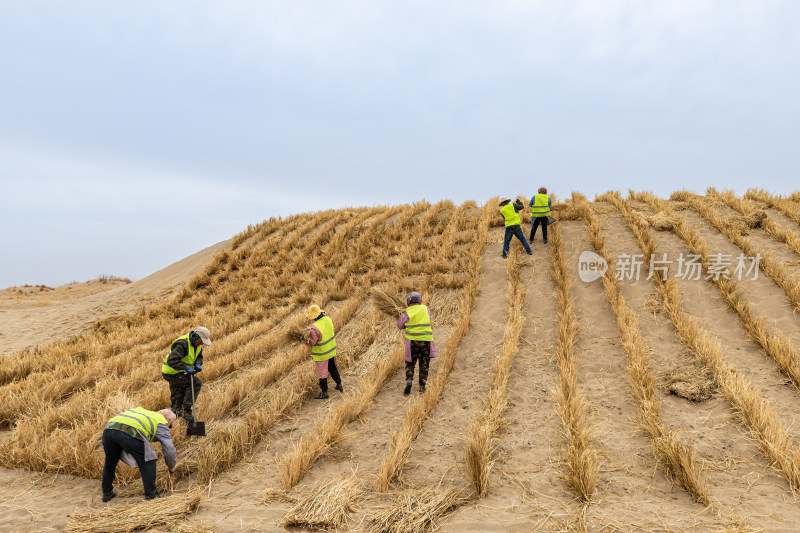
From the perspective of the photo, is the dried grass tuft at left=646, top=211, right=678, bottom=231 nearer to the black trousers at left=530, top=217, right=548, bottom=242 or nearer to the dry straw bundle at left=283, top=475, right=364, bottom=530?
the black trousers at left=530, top=217, right=548, bottom=242

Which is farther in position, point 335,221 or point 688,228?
point 335,221

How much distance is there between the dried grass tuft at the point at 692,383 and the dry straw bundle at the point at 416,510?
14.5 ft

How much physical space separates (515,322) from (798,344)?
17.0ft

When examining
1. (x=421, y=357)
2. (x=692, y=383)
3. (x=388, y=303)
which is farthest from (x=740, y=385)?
(x=388, y=303)

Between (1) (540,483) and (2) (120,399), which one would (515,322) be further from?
(2) (120,399)

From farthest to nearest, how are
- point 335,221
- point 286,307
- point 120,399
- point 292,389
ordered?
point 335,221 < point 286,307 < point 292,389 < point 120,399

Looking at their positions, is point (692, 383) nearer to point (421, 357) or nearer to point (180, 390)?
point (421, 357)

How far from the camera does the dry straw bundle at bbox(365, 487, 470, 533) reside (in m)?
4.32

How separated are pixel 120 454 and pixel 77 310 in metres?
15.6

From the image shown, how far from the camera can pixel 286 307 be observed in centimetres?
1277

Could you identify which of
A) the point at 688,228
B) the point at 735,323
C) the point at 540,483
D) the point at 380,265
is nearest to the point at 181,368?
the point at 540,483

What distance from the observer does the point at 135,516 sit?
180 inches

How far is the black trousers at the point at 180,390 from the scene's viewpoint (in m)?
6.91

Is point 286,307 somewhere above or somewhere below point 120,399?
above
